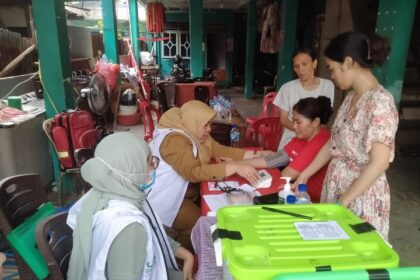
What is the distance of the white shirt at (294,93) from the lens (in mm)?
2574

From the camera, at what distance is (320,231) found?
927 millimetres

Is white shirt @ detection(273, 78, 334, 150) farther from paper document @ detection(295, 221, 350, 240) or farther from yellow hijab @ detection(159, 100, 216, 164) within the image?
paper document @ detection(295, 221, 350, 240)

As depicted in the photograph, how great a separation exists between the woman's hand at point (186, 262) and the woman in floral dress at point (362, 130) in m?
0.72

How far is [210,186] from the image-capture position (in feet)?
6.13

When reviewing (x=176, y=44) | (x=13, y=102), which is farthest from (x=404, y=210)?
(x=176, y=44)

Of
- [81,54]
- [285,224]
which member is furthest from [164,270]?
[81,54]

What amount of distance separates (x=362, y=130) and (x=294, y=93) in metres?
1.24

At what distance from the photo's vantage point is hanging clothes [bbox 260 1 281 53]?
702 centimetres

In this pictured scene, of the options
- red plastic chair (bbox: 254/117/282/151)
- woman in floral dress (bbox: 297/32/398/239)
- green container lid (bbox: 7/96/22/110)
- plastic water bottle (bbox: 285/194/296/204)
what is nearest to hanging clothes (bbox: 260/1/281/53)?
red plastic chair (bbox: 254/117/282/151)

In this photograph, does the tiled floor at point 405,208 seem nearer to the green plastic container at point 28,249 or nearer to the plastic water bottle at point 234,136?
the plastic water bottle at point 234,136

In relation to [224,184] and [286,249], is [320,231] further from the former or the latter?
[224,184]

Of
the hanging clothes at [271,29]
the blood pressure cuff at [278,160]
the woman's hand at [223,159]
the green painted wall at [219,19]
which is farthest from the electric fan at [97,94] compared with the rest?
the green painted wall at [219,19]

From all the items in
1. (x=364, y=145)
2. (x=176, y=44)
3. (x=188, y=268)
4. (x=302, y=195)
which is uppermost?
(x=176, y=44)

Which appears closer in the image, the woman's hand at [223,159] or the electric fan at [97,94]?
the woman's hand at [223,159]
